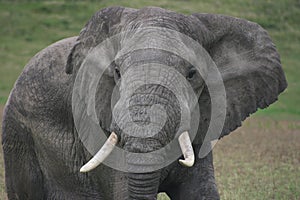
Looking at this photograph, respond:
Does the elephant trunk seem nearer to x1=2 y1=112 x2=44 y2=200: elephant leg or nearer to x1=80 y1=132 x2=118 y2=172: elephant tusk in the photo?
x1=80 y1=132 x2=118 y2=172: elephant tusk

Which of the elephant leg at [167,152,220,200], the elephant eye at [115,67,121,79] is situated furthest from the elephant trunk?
the elephant leg at [167,152,220,200]

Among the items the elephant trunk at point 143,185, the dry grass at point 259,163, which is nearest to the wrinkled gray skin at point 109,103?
the elephant trunk at point 143,185

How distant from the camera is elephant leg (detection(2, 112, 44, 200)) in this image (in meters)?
7.86

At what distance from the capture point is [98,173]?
6.94m

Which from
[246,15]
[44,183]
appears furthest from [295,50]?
[44,183]

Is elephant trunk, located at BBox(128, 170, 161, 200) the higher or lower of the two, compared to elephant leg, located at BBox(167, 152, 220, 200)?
higher

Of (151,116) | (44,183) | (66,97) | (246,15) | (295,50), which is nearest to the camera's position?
(151,116)

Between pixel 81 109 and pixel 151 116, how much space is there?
1.40m

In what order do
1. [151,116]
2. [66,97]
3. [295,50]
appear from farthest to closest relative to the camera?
[295,50] < [66,97] < [151,116]

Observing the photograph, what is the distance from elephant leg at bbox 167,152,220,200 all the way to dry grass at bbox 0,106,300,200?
2.45 m

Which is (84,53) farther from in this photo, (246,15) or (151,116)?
(246,15)

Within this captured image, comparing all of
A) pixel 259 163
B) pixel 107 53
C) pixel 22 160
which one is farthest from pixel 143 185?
pixel 259 163

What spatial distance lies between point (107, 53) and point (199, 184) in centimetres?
126

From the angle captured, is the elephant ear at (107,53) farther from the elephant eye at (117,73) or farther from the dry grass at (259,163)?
the dry grass at (259,163)
